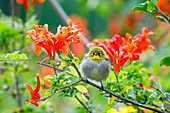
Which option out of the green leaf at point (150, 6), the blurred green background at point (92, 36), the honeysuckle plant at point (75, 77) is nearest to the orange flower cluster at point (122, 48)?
the honeysuckle plant at point (75, 77)

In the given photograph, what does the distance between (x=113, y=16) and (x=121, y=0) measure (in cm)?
84

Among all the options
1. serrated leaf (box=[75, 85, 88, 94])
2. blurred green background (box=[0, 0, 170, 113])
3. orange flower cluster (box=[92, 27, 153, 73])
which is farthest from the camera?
blurred green background (box=[0, 0, 170, 113])

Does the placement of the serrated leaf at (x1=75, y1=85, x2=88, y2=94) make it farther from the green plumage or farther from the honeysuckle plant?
the green plumage

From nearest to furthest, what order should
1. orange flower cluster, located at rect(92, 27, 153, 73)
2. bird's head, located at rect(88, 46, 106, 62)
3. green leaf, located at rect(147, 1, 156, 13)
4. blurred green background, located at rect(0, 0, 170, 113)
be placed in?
green leaf, located at rect(147, 1, 156, 13)
orange flower cluster, located at rect(92, 27, 153, 73)
bird's head, located at rect(88, 46, 106, 62)
blurred green background, located at rect(0, 0, 170, 113)

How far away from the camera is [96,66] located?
6.55ft

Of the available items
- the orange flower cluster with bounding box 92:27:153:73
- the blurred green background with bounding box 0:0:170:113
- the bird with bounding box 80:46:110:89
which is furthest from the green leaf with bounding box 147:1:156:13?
the blurred green background with bounding box 0:0:170:113

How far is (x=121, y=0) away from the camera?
5598 millimetres

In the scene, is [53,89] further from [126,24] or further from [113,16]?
[113,16]

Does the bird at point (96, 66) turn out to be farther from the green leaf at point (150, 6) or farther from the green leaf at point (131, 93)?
the green leaf at point (150, 6)

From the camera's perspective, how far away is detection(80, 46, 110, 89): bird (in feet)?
6.22

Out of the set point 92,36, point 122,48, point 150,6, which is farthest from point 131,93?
point 92,36

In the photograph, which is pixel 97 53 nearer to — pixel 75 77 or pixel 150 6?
pixel 75 77

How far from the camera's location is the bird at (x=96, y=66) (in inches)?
74.6

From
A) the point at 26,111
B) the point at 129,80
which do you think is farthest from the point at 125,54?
the point at 26,111
